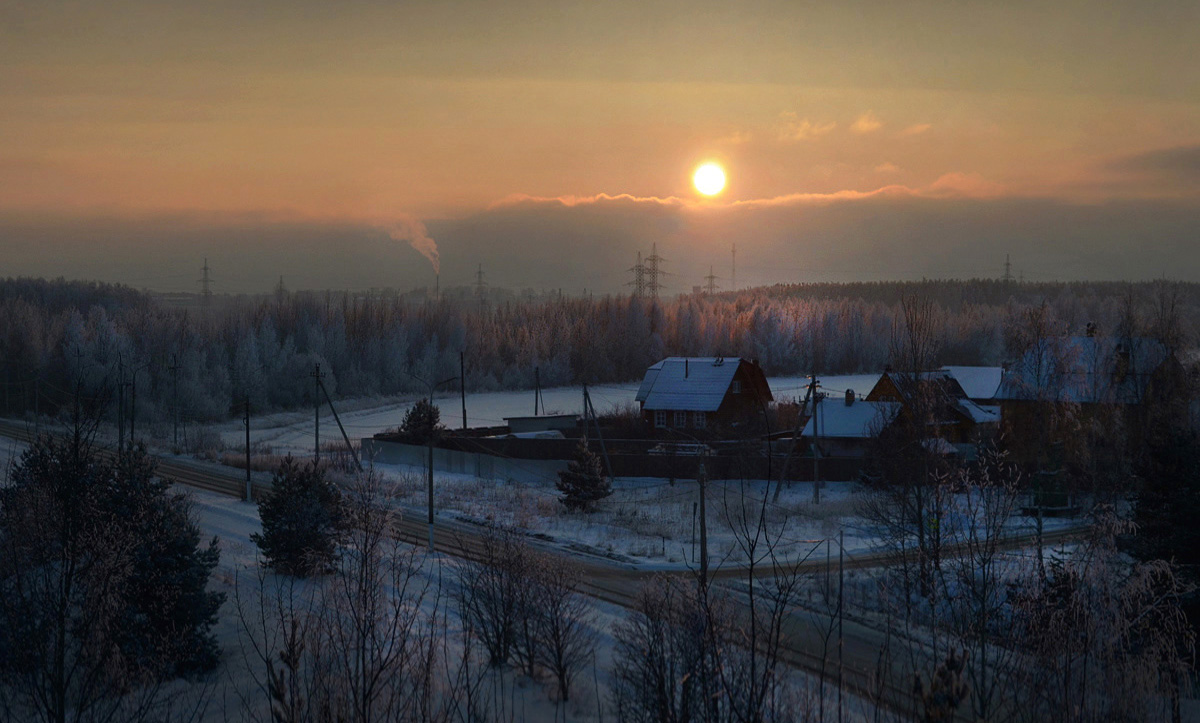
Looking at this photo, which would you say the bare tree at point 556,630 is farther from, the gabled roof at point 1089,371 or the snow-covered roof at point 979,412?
the snow-covered roof at point 979,412

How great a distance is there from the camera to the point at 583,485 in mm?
29734

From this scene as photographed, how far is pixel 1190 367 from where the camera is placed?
105 feet

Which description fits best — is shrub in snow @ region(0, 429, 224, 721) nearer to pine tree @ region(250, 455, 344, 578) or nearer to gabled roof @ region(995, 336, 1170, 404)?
pine tree @ region(250, 455, 344, 578)

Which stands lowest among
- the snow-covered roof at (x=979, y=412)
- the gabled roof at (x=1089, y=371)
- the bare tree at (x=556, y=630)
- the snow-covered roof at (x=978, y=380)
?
the bare tree at (x=556, y=630)

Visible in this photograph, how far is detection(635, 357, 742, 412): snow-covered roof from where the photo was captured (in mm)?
45344

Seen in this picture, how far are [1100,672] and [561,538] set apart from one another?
18.2 meters

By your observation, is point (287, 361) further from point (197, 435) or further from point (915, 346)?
point (915, 346)

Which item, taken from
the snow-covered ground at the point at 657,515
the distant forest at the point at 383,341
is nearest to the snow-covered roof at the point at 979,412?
the snow-covered ground at the point at 657,515

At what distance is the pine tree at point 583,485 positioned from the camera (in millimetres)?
29625

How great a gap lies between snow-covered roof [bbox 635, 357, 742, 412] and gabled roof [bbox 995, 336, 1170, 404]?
16.0m

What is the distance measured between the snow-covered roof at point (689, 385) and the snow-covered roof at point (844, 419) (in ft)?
23.3

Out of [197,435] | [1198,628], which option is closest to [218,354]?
[197,435]

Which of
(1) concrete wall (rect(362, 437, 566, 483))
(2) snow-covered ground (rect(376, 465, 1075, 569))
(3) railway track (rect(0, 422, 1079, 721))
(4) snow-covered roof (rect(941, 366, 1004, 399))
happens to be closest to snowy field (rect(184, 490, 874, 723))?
(3) railway track (rect(0, 422, 1079, 721))

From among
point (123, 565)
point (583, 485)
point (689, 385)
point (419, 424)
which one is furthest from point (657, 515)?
point (123, 565)
